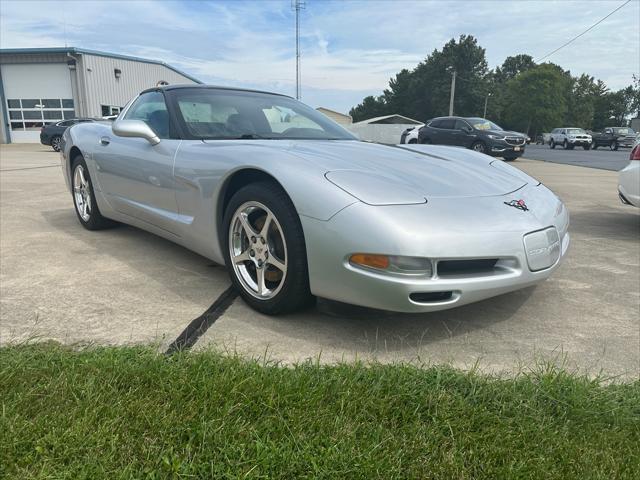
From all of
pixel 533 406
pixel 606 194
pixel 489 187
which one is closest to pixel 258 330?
pixel 533 406

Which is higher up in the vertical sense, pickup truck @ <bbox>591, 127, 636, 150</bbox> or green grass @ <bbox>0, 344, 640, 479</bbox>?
green grass @ <bbox>0, 344, 640, 479</bbox>

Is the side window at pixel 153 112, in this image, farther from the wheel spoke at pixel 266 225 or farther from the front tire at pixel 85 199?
the wheel spoke at pixel 266 225

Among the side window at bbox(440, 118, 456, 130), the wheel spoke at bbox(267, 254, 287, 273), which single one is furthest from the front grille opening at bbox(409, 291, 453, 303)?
→ the side window at bbox(440, 118, 456, 130)

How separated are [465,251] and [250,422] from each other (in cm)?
111

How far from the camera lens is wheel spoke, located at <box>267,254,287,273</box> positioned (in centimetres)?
237

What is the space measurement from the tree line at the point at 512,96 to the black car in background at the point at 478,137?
68.2 metres

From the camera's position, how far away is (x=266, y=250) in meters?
2.49

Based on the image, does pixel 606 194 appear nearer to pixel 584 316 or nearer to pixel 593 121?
pixel 584 316

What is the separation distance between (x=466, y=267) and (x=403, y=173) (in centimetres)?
59

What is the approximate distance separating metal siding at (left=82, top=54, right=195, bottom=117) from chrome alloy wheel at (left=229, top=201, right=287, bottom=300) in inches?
1152

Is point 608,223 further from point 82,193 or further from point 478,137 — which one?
point 478,137

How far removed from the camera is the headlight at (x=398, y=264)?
2045 millimetres

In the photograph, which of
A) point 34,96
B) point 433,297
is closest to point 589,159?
point 433,297

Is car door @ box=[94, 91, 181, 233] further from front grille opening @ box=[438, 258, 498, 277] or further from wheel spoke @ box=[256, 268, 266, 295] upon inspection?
front grille opening @ box=[438, 258, 498, 277]
